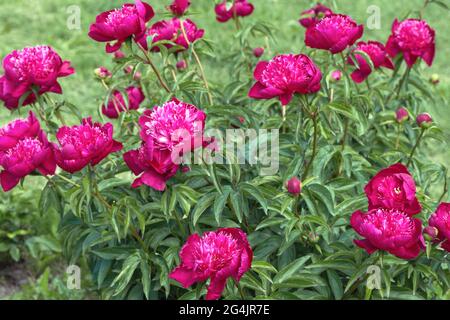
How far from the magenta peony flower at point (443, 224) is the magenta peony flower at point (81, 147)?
0.90 m

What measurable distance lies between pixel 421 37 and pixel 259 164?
755 millimetres

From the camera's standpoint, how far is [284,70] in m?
1.82

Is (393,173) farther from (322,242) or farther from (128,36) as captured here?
(128,36)

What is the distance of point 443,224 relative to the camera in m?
1.74

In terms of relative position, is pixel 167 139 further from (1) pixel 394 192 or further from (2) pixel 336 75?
(2) pixel 336 75

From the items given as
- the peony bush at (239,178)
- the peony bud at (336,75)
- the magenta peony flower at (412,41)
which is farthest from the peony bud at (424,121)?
the magenta peony flower at (412,41)

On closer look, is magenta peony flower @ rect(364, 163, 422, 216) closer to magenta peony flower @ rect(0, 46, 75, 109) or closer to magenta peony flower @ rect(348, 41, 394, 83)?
magenta peony flower @ rect(348, 41, 394, 83)

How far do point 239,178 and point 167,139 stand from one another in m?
0.44

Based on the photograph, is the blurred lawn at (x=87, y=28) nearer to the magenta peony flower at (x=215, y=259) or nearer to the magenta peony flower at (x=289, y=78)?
the magenta peony flower at (x=289, y=78)

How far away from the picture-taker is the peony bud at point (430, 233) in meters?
1.75

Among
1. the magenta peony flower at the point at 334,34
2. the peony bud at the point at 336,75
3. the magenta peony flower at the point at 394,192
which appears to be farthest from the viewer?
the peony bud at the point at 336,75

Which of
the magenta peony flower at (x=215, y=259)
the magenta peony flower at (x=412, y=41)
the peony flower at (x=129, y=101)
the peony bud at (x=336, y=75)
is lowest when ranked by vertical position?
the magenta peony flower at (x=215, y=259)

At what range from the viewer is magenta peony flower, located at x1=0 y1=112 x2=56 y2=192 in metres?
1.82
